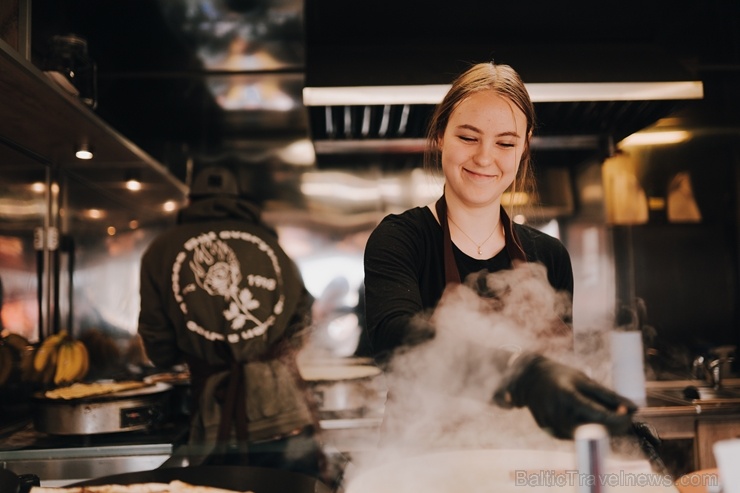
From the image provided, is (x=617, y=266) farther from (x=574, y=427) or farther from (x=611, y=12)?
(x=574, y=427)

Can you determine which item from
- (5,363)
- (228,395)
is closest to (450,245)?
(228,395)

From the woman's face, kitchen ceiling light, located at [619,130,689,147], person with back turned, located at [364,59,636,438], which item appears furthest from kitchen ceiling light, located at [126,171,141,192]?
kitchen ceiling light, located at [619,130,689,147]

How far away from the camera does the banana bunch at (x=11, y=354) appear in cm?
220

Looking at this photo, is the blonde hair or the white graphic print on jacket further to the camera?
the white graphic print on jacket

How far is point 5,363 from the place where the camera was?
2.21 m

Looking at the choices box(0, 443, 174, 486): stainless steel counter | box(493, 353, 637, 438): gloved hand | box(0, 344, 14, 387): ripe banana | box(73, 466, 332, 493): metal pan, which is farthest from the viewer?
box(0, 344, 14, 387): ripe banana

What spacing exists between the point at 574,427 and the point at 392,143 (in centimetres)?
268

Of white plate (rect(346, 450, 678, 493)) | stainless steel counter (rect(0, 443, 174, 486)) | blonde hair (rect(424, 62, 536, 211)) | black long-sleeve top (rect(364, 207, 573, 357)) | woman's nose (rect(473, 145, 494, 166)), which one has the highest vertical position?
blonde hair (rect(424, 62, 536, 211))

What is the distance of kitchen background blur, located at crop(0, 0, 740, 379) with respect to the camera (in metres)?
2.30

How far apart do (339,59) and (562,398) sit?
1.94 metres

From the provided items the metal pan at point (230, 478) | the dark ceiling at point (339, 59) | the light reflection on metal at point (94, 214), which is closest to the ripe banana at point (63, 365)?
the light reflection on metal at point (94, 214)

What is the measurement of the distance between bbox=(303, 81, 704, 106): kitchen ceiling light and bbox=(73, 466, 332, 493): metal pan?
1.34 m

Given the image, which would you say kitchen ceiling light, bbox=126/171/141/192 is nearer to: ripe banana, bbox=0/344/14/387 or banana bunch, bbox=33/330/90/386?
banana bunch, bbox=33/330/90/386

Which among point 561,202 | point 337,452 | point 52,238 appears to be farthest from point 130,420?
point 561,202
